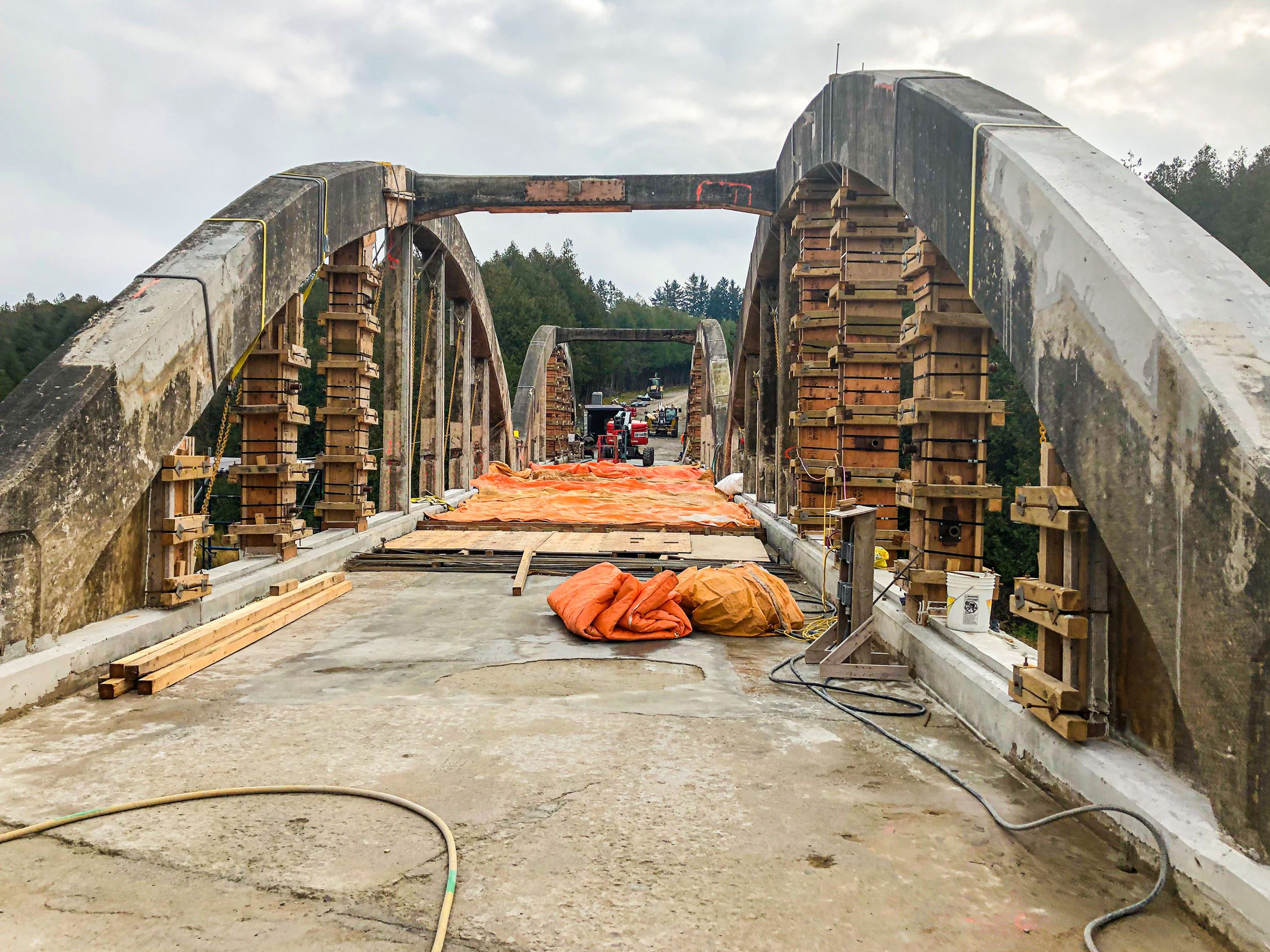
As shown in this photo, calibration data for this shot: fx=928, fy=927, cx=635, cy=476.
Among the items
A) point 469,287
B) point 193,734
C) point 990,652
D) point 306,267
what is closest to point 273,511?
point 306,267

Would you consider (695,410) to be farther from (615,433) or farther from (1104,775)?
(1104,775)

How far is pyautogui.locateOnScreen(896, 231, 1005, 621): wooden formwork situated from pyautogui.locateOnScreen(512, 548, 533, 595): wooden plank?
3641 millimetres

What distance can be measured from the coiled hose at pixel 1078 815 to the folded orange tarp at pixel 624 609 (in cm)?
180

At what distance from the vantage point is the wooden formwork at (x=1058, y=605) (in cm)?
317

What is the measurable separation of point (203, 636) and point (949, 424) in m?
4.29

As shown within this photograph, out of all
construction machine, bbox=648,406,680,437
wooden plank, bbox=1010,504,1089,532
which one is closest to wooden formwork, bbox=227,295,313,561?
wooden plank, bbox=1010,504,1089,532

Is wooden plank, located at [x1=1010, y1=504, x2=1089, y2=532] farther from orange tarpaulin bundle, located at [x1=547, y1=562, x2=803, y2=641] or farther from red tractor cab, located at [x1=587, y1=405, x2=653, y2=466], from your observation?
red tractor cab, located at [x1=587, y1=405, x2=653, y2=466]

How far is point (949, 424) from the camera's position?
4957mm

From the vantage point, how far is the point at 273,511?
25.0 ft

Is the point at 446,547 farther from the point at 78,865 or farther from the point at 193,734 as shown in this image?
the point at 78,865

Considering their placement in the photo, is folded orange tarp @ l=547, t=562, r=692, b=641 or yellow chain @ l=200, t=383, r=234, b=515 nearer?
folded orange tarp @ l=547, t=562, r=692, b=641

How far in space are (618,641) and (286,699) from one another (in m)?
2.18

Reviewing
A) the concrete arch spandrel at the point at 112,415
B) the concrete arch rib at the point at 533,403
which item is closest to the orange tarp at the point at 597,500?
the concrete arch rib at the point at 533,403

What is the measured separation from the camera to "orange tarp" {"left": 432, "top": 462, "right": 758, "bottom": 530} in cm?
1187
